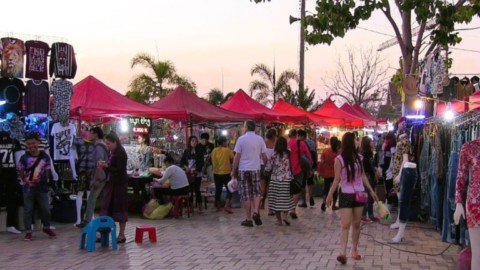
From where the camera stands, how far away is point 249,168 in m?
9.59

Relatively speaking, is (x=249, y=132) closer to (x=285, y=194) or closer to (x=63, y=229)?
(x=285, y=194)

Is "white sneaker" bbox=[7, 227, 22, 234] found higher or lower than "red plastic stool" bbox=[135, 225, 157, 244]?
lower

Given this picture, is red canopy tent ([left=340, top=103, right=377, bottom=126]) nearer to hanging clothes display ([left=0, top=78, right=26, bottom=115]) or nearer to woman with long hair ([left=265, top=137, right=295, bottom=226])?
woman with long hair ([left=265, top=137, right=295, bottom=226])

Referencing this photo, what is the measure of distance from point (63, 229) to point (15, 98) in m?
2.43

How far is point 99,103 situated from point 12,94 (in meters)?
2.75

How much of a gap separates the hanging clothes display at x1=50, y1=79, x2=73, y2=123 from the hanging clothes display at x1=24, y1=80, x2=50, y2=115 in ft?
0.57

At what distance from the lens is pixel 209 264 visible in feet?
22.1

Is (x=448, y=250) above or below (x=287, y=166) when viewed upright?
below

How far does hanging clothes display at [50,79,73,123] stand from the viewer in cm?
1023

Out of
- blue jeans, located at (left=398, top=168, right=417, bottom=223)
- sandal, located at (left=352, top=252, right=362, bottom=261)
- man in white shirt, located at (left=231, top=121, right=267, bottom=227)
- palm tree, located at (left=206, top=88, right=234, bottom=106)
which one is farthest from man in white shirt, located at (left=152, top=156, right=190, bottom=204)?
palm tree, located at (left=206, top=88, right=234, bottom=106)

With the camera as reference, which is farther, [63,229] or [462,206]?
[63,229]

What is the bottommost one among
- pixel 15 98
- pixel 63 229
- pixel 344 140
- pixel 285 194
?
pixel 63 229

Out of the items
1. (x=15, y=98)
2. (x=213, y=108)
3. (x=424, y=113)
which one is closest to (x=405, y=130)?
(x=424, y=113)

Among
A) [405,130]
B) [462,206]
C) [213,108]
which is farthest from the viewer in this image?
[213,108]
